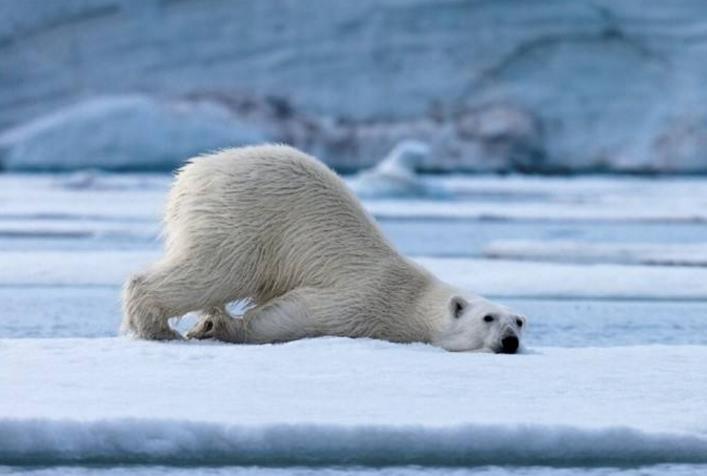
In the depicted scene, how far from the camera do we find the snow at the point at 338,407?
2.51m

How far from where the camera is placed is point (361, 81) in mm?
19375

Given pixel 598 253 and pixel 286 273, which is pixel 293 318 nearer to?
pixel 286 273

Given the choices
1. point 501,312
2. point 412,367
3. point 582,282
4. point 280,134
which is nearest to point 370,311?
point 501,312

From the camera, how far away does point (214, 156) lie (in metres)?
4.17

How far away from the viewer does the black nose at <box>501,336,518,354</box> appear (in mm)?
3752

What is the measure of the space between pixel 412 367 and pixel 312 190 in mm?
935

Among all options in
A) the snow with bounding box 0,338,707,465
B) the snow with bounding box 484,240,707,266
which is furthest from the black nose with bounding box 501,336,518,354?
the snow with bounding box 484,240,707,266

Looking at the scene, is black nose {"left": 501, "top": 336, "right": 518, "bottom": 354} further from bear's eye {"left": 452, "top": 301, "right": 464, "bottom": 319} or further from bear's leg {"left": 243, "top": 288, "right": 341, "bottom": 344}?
bear's leg {"left": 243, "top": 288, "right": 341, "bottom": 344}

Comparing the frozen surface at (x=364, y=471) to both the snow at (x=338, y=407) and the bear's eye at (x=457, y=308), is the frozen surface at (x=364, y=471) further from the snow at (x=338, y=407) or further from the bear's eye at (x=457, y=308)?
the bear's eye at (x=457, y=308)

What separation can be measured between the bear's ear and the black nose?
0.53ft

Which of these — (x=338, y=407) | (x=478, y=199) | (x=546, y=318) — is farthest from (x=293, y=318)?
(x=478, y=199)

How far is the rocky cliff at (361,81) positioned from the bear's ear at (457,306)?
602 inches

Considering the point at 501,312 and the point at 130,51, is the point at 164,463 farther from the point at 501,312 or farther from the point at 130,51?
the point at 130,51

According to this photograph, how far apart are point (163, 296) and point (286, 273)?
0.38 metres
